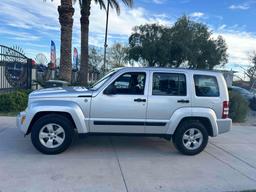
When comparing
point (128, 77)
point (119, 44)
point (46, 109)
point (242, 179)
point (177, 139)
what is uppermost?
point (119, 44)

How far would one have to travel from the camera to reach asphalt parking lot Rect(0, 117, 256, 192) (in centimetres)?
466

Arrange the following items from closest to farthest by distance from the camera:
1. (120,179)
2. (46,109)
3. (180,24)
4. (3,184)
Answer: (3,184) < (120,179) < (46,109) < (180,24)

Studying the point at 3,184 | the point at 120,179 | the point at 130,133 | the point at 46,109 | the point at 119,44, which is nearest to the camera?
the point at 3,184

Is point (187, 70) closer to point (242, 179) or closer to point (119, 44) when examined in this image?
point (242, 179)

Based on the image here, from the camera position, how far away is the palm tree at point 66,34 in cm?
1301

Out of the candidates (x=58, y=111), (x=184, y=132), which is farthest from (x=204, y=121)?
(x=58, y=111)

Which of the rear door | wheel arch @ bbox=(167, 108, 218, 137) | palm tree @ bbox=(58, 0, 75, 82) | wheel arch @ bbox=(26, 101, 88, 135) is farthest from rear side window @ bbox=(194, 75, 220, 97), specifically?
palm tree @ bbox=(58, 0, 75, 82)

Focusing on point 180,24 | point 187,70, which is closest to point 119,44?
point 180,24

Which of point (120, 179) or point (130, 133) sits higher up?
point (130, 133)

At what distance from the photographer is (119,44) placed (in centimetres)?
5297

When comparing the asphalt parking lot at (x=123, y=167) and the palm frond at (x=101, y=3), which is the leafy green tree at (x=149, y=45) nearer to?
the palm frond at (x=101, y=3)

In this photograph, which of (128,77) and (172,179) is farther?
(128,77)

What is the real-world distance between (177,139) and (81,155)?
2108 millimetres

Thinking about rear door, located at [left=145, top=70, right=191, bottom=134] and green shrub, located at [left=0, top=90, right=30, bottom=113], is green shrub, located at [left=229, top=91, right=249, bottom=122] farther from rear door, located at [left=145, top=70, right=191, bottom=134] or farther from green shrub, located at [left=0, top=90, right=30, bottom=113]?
green shrub, located at [left=0, top=90, right=30, bottom=113]
